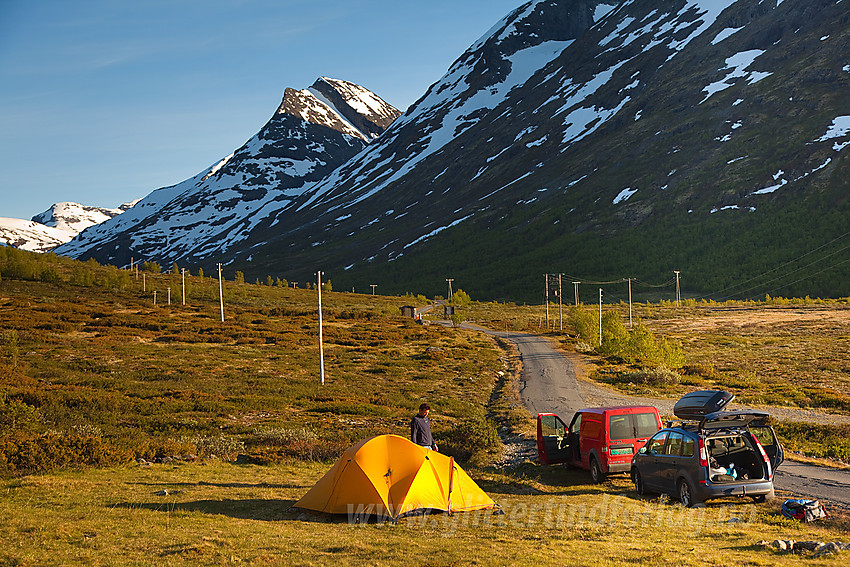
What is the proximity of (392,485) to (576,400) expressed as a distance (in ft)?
70.6

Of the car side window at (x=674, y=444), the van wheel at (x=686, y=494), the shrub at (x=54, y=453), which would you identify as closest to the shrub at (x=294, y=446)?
the shrub at (x=54, y=453)

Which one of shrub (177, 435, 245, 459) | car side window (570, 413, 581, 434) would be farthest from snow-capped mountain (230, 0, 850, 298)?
shrub (177, 435, 245, 459)

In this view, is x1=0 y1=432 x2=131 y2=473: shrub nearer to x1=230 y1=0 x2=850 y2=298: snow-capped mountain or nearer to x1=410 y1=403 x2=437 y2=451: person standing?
x1=410 y1=403 x2=437 y2=451: person standing

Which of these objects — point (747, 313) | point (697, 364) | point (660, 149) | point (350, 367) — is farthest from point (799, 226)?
point (350, 367)

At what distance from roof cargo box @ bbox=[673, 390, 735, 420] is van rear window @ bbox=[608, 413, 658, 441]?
162 cm

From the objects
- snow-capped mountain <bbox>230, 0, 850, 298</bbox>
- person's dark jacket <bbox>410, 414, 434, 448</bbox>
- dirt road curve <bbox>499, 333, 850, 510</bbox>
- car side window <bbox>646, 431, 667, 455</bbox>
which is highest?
snow-capped mountain <bbox>230, 0, 850, 298</bbox>

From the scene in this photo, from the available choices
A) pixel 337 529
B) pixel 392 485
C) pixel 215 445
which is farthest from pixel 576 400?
pixel 337 529

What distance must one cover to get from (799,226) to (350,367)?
323ft

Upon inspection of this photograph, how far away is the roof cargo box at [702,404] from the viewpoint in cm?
1519

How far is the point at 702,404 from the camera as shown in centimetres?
1544

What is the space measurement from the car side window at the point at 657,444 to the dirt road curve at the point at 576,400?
2752mm

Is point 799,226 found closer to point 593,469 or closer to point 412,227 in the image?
point 412,227

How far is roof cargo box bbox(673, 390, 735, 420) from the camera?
15.2m

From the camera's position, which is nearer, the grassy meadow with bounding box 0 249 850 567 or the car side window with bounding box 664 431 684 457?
the grassy meadow with bounding box 0 249 850 567
